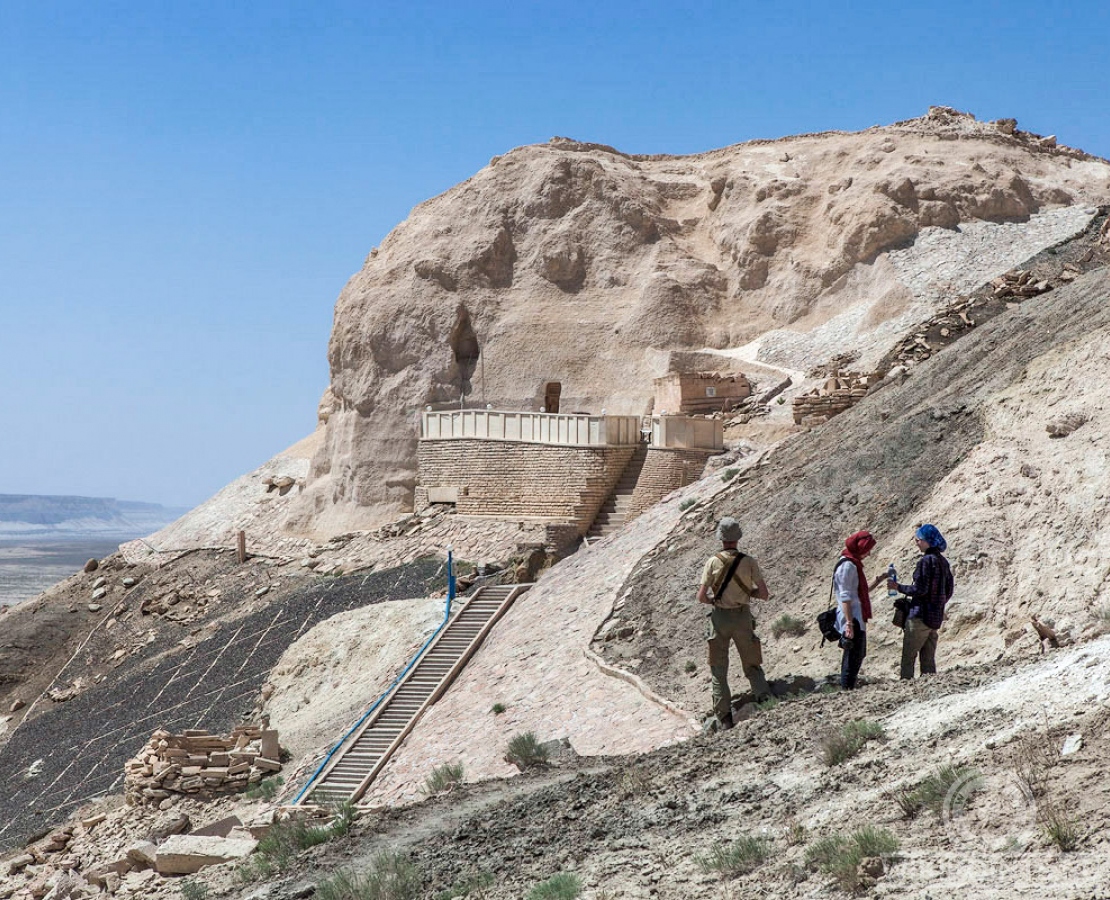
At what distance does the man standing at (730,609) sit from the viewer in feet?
34.0

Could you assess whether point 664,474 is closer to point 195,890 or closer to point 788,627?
point 788,627

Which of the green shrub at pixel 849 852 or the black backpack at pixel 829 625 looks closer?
the green shrub at pixel 849 852

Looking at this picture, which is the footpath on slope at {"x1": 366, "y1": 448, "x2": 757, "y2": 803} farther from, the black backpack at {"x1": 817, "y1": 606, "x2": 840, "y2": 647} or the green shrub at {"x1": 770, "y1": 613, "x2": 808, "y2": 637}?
the black backpack at {"x1": 817, "y1": 606, "x2": 840, "y2": 647}

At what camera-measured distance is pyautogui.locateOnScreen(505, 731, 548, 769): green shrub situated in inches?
476

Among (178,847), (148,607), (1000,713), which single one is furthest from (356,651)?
(1000,713)

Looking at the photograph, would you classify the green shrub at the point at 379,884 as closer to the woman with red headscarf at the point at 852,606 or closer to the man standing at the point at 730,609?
the man standing at the point at 730,609

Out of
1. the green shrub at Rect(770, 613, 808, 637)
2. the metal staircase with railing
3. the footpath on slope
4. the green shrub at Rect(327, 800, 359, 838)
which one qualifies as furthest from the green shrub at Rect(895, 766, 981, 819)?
the metal staircase with railing

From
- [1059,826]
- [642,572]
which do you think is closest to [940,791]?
[1059,826]

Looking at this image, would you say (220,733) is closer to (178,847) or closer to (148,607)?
(178,847)

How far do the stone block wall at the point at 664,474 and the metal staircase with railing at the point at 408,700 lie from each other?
5.44 metres

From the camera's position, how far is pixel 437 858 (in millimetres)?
8133

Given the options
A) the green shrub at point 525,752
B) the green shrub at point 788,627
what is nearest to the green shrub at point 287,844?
the green shrub at point 525,752

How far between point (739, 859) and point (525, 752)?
232 inches

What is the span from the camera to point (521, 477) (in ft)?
90.9
